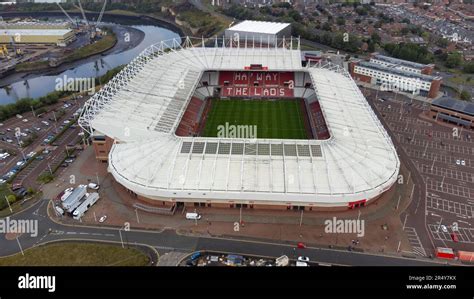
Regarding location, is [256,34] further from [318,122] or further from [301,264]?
[301,264]

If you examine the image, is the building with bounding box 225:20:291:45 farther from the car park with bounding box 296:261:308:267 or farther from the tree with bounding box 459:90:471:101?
the car park with bounding box 296:261:308:267

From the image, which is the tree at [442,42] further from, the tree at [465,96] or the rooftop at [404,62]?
the tree at [465,96]

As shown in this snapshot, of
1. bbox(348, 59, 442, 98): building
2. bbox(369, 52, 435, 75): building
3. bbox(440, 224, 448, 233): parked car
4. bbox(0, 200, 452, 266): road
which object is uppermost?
bbox(369, 52, 435, 75): building

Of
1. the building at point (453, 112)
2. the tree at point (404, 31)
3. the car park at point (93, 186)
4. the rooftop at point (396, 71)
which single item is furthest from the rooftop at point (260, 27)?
the car park at point (93, 186)

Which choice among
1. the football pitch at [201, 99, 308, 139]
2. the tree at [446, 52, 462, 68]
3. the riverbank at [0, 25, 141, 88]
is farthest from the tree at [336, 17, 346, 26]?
the riverbank at [0, 25, 141, 88]

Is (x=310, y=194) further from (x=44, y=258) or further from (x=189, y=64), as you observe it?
Result: (x=189, y=64)
